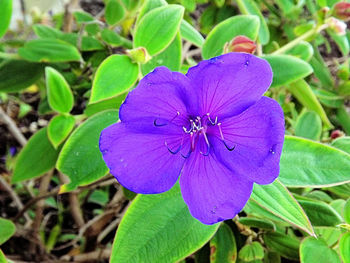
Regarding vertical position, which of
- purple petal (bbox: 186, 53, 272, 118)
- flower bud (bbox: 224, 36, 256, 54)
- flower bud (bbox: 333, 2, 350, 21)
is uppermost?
purple petal (bbox: 186, 53, 272, 118)

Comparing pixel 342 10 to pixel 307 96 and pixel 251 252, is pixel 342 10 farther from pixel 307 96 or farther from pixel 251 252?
pixel 251 252

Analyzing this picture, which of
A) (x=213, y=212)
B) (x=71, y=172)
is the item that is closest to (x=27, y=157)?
(x=71, y=172)

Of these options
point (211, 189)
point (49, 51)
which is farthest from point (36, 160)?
Result: point (211, 189)

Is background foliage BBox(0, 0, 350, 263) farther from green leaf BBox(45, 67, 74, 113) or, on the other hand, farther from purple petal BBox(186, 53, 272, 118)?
purple petal BBox(186, 53, 272, 118)

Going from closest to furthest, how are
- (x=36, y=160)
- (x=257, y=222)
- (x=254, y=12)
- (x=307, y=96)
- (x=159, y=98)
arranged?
(x=159, y=98), (x=257, y=222), (x=36, y=160), (x=307, y=96), (x=254, y=12)

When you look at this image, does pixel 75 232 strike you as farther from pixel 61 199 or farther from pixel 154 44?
pixel 154 44

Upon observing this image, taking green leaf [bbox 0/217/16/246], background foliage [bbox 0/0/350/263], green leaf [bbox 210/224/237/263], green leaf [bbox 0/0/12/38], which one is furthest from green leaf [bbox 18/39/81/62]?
green leaf [bbox 210/224/237/263]
